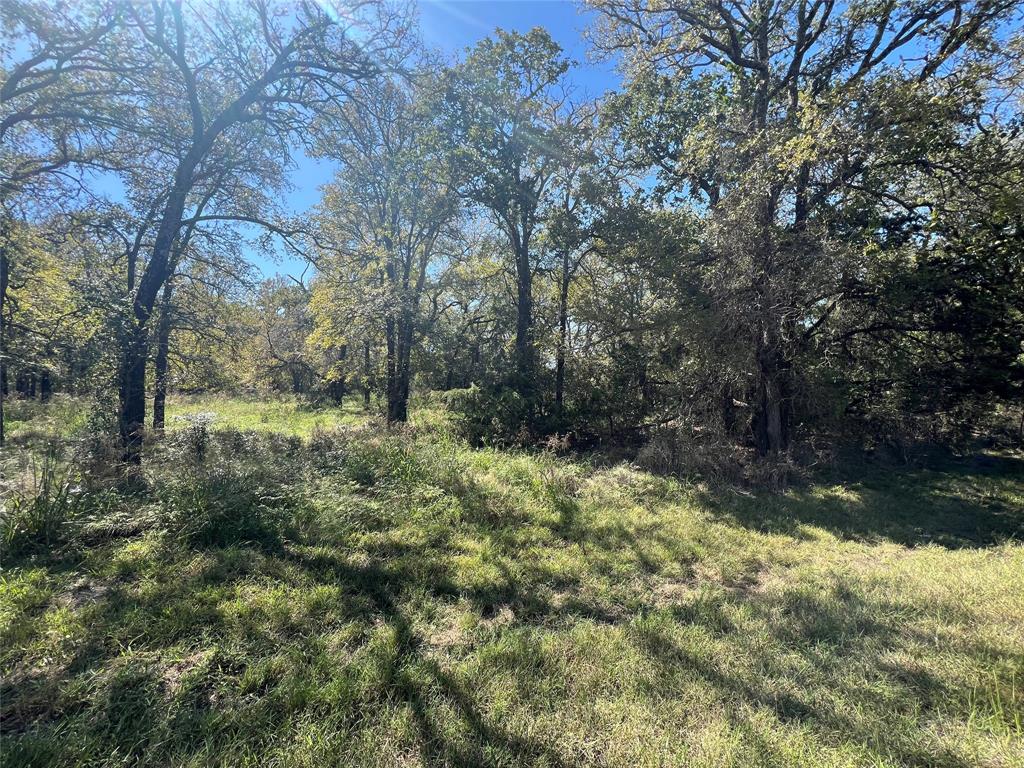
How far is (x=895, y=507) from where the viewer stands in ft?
27.2

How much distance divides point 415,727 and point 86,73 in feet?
39.0

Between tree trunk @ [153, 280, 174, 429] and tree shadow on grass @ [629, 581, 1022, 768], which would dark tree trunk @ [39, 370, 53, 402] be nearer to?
tree trunk @ [153, 280, 174, 429]

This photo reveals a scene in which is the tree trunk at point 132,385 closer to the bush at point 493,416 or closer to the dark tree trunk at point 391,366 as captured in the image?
the bush at point 493,416

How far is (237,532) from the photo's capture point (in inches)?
189

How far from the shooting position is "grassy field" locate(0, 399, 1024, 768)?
2.29 meters

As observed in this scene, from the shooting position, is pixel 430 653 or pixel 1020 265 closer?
pixel 430 653

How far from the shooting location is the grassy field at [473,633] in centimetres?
229

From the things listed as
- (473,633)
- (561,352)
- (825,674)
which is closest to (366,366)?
(561,352)

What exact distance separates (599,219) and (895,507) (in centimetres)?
1032

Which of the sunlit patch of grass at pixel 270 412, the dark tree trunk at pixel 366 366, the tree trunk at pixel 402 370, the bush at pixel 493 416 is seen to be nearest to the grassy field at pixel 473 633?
the bush at pixel 493 416

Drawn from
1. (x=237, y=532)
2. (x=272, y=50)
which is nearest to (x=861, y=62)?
(x=272, y=50)

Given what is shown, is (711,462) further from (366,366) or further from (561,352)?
(366,366)

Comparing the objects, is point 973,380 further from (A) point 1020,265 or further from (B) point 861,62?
(B) point 861,62

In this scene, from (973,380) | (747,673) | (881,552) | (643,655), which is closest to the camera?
(747,673)
